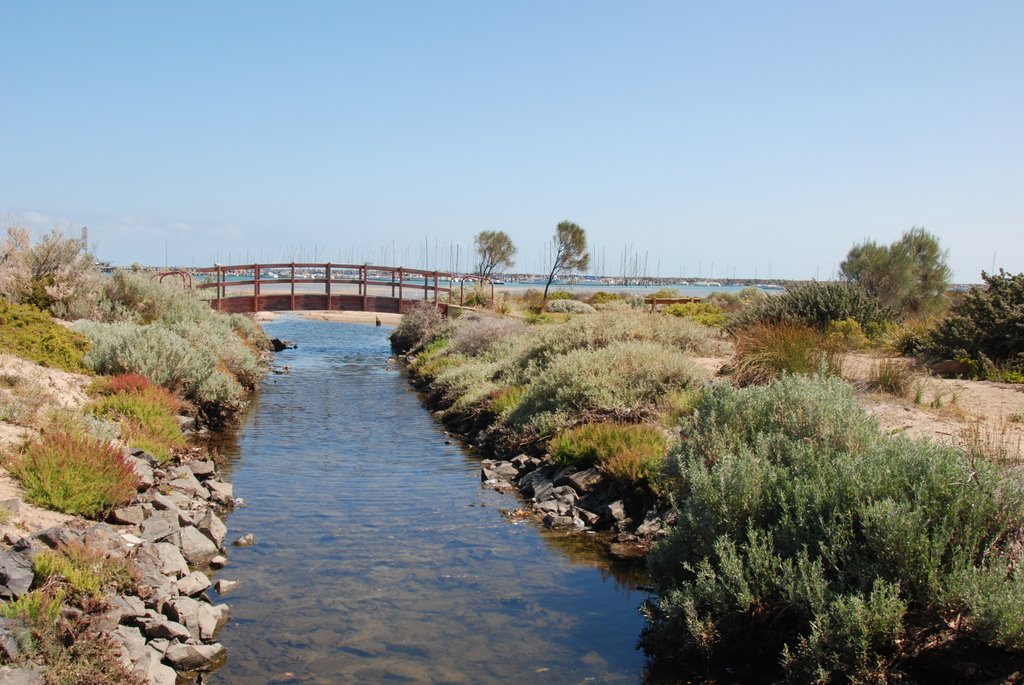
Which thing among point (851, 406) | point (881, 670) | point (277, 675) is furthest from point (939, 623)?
point (277, 675)

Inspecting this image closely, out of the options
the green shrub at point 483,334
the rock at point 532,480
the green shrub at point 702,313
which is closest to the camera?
the rock at point 532,480

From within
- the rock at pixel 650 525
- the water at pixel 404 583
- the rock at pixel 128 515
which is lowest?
the water at pixel 404 583

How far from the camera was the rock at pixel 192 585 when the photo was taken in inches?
311

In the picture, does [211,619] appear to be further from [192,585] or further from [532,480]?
[532,480]

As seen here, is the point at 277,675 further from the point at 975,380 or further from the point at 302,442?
the point at 975,380

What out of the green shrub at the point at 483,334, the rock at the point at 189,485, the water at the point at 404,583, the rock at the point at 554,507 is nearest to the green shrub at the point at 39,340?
the water at the point at 404,583

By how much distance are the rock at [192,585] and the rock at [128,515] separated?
122cm

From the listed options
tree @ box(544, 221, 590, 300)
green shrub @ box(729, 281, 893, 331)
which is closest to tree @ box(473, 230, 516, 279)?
tree @ box(544, 221, 590, 300)

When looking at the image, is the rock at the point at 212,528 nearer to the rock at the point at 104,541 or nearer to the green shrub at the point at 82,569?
the rock at the point at 104,541

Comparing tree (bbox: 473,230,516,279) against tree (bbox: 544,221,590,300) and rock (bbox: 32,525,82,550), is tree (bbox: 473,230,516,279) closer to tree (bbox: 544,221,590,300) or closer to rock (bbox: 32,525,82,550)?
tree (bbox: 544,221,590,300)

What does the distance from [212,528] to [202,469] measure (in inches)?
114

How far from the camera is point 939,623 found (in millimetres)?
5973

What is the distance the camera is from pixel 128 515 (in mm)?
9008

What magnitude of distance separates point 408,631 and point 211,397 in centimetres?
1049
